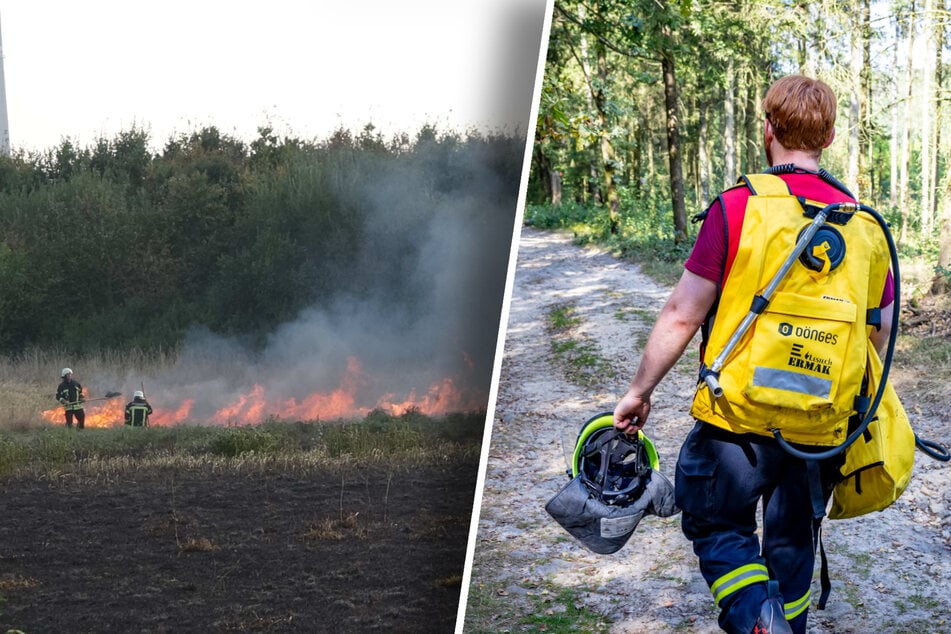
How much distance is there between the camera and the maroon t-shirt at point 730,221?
149 cm

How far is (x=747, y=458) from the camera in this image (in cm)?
160

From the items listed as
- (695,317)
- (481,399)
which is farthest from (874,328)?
(481,399)

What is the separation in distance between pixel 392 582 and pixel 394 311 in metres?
0.82

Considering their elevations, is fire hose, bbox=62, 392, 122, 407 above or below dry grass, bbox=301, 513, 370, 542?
above

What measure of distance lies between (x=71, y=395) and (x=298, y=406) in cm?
61

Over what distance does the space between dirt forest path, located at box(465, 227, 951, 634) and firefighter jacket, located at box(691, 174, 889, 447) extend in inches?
44.0

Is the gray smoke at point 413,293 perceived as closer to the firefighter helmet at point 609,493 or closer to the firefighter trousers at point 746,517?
the firefighter helmet at point 609,493

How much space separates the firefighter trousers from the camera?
160 cm

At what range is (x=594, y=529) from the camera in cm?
181

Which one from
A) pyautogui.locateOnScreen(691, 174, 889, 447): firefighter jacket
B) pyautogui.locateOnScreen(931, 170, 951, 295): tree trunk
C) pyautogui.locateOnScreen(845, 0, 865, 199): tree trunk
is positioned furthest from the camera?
pyautogui.locateOnScreen(845, 0, 865, 199): tree trunk

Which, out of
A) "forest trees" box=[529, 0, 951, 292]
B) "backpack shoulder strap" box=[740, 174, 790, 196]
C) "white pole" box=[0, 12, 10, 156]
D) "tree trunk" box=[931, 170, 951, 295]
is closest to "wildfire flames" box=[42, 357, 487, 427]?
"white pole" box=[0, 12, 10, 156]

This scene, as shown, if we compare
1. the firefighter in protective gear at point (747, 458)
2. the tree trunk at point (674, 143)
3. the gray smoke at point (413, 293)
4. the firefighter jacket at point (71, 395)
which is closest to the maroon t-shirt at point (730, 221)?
the firefighter in protective gear at point (747, 458)

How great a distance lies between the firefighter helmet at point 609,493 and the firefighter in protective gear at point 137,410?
120cm

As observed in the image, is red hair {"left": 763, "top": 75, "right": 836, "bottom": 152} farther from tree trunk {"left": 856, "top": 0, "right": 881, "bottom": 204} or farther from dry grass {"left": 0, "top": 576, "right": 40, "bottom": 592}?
tree trunk {"left": 856, "top": 0, "right": 881, "bottom": 204}
